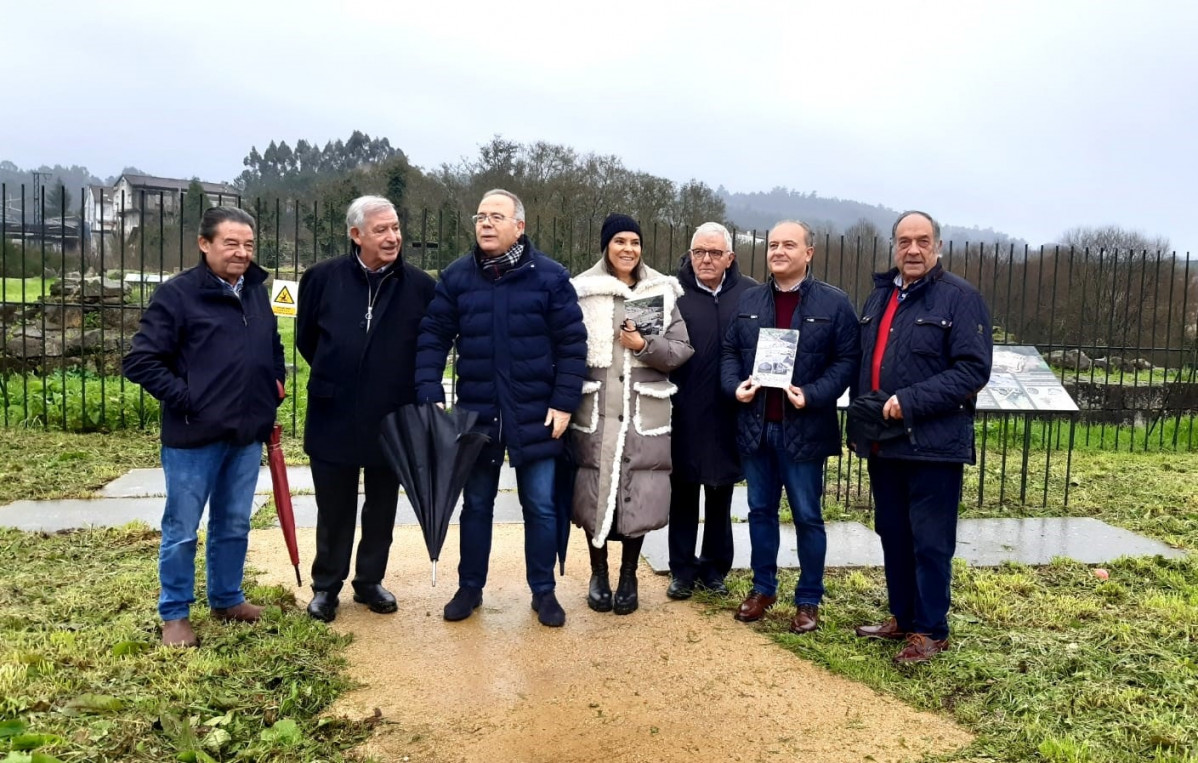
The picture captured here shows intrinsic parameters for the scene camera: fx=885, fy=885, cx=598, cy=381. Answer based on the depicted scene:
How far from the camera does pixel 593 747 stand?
304cm

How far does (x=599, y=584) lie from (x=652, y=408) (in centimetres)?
95

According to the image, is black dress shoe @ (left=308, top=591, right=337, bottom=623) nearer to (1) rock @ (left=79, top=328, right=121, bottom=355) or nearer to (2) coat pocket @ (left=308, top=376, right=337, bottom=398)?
(2) coat pocket @ (left=308, top=376, right=337, bottom=398)

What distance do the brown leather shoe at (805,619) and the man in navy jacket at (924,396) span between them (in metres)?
0.45

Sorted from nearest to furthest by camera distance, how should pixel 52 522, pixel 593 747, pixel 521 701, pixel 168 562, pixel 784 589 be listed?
pixel 593 747
pixel 521 701
pixel 168 562
pixel 784 589
pixel 52 522

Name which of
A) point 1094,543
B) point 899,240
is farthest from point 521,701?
point 1094,543

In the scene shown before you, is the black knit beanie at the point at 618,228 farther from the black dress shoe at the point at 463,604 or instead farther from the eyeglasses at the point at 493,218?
the black dress shoe at the point at 463,604

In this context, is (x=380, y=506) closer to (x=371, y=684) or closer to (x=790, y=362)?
(x=371, y=684)

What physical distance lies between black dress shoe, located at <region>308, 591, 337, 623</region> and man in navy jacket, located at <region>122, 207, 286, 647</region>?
1.92ft

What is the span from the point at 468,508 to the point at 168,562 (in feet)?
4.32

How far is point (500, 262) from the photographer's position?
4109mm

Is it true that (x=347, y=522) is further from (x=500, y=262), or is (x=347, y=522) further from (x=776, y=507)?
(x=776, y=507)

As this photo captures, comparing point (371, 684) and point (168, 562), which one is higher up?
point (168, 562)

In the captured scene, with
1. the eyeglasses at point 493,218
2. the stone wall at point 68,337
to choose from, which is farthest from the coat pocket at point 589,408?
the stone wall at point 68,337

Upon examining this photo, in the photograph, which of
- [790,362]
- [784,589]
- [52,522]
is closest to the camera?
[790,362]
